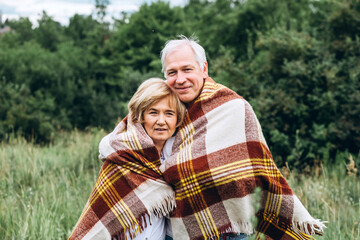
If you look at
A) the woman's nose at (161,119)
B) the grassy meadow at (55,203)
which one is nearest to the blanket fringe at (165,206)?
the woman's nose at (161,119)

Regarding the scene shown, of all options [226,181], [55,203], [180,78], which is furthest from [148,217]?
[55,203]

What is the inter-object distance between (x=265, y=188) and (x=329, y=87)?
579 centimetres

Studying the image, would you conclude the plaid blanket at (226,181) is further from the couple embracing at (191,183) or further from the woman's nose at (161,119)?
the woman's nose at (161,119)

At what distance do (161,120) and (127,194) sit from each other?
0.57 metres

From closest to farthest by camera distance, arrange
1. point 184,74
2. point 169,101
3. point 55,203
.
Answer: point 169,101
point 184,74
point 55,203

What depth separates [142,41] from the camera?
1948 centimetres

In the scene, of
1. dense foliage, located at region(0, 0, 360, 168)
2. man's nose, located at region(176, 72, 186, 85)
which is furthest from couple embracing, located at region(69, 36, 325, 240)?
dense foliage, located at region(0, 0, 360, 168)

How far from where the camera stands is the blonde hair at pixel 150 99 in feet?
8.32

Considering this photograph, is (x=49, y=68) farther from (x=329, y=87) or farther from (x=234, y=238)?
(x=234, y=238)

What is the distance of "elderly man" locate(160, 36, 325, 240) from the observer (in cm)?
237

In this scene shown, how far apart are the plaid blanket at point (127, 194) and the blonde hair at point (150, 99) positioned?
0.59 feet

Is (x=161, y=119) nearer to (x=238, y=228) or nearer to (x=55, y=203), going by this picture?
(x=238, y=228)

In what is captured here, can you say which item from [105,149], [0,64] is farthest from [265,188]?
[0,64]

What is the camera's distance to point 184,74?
271 centimetres
